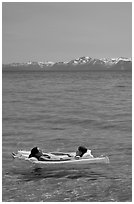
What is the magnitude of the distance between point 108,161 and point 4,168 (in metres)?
6.17

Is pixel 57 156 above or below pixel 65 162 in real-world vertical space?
above

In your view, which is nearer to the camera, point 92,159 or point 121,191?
point 121,191

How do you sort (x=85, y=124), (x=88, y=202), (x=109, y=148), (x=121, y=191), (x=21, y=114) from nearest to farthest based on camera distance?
(x=88, y=202) < (x=121, y=191) < (x=109, y=148) < (x=85, y=124) < (x=21, y=114)

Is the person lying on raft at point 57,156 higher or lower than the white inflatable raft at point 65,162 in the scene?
higher

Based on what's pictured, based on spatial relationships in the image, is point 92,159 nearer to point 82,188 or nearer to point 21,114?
point 82,188

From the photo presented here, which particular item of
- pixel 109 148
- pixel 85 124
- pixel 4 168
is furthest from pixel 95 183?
pixel 85 124

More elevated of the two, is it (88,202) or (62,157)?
(62,157)

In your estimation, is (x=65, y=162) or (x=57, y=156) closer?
(x=65, y=162)

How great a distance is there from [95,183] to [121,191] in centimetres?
167

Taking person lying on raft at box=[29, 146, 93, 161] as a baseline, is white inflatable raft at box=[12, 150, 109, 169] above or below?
below

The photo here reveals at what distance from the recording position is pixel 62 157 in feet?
72.9

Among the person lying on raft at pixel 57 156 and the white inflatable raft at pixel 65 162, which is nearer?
the white inflatable raft at pixel 65 162

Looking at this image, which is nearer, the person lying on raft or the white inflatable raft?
the white inflatable raft

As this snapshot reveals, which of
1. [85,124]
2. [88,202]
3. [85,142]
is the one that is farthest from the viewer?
[85,124]
